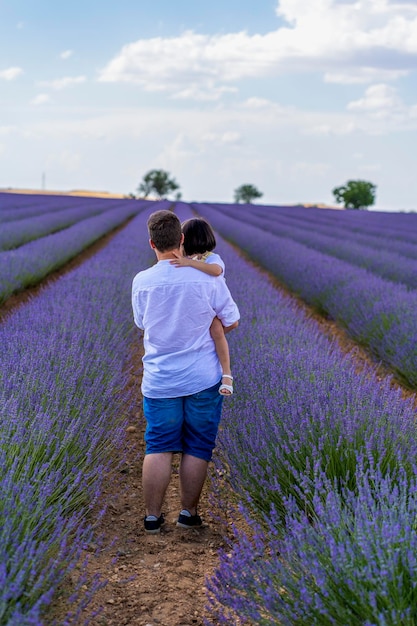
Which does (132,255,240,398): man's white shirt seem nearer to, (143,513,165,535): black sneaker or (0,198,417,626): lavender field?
(0,198,417,626): lavender field

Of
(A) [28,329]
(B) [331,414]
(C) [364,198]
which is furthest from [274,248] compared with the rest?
(C) [364,198]

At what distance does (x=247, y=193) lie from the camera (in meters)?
78.7

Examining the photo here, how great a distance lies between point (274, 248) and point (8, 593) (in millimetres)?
11020

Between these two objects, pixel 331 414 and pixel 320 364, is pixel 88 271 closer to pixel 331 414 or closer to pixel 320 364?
pixel 320 364

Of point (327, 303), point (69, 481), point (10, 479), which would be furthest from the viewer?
point (327, 303)

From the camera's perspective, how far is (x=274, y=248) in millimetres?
12391

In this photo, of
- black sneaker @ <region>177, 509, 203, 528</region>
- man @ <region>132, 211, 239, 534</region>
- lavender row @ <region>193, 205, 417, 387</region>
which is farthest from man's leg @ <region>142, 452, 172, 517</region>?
lavender row @ <region>193, 205, 417, 387</region>

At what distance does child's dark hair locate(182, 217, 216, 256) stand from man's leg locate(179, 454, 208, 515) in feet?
2.73

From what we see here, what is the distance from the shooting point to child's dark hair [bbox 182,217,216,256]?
2.88 m

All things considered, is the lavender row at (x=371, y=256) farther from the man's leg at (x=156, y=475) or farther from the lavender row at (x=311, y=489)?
the man's leg at (x=156, y=475)

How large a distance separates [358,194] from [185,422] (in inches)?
2430

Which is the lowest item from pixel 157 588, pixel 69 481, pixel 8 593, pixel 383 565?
pixel 157 588

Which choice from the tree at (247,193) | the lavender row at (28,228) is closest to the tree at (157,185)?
the tree at (247,193)

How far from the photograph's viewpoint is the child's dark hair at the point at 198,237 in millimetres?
2885
